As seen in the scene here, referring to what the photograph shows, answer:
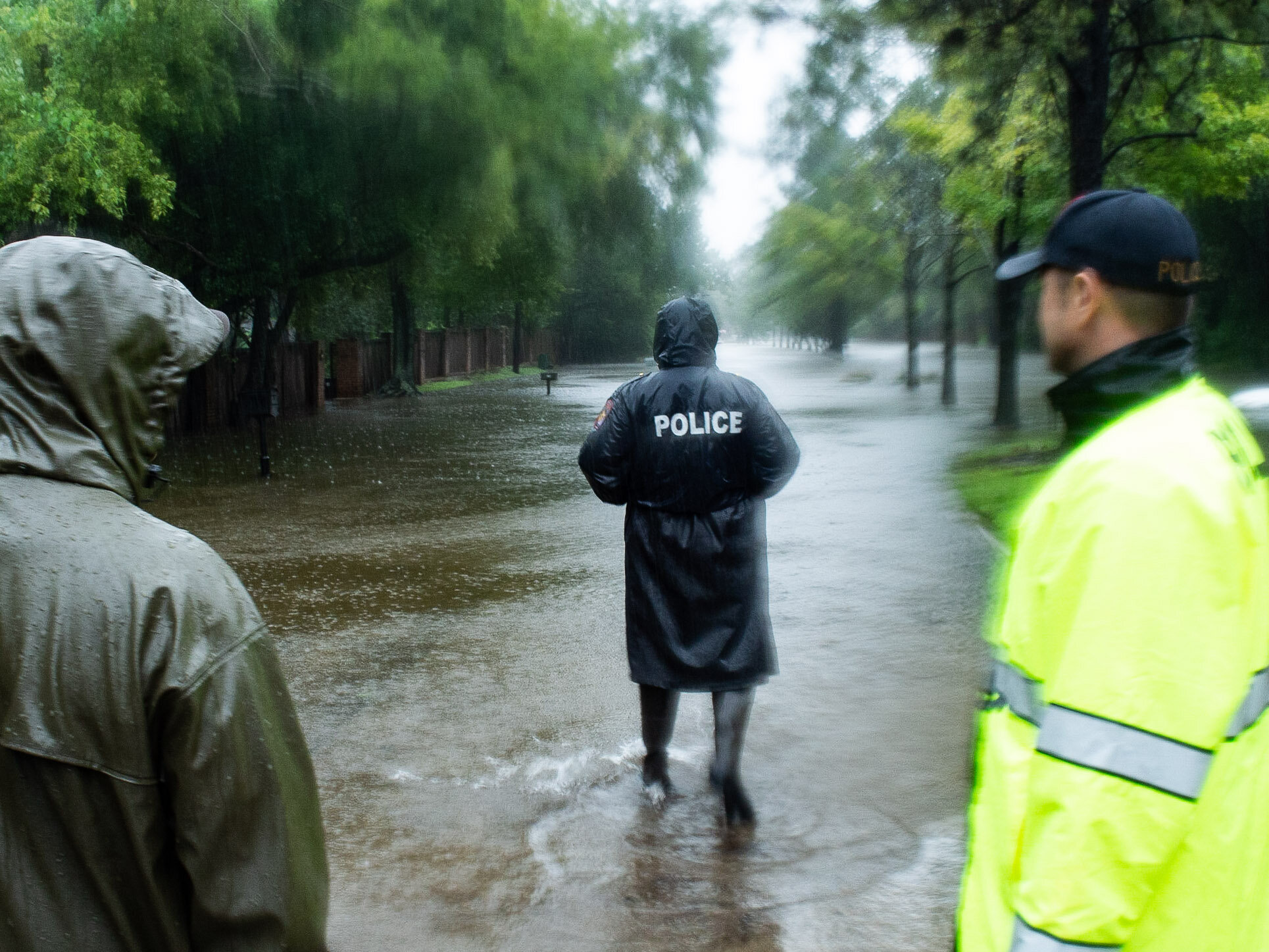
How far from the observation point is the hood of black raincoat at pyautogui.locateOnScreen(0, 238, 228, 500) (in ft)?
5.41

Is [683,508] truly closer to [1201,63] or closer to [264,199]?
[1201,63]

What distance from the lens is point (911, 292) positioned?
1210 inches

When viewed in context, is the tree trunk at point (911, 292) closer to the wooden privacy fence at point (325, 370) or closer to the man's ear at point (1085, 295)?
the wooden privacy fence at point (325, 370)

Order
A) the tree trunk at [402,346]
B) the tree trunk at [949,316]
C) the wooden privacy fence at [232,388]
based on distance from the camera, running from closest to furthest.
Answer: the wooden privacy fence at [232,388] < the tree trunk at [949,316] < the tree trunk at [402,346]

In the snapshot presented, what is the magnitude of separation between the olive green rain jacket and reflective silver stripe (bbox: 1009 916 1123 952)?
96 centimetres

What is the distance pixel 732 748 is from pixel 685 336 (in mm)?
1517

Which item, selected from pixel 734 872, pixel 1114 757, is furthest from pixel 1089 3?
pixel 1114 757

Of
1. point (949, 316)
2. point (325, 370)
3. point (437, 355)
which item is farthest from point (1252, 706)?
point (437, 355)

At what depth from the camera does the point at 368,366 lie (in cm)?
3212

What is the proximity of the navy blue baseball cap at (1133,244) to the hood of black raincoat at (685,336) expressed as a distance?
2725 millimetres

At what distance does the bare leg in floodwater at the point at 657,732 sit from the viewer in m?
4.57

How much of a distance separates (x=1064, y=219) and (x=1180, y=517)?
55 cm

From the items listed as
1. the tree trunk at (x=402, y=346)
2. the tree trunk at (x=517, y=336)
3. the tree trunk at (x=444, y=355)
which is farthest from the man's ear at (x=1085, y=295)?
the tree trunk at (x=517, y=336)

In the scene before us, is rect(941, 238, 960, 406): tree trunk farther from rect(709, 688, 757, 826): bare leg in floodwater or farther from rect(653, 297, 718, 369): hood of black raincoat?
rect(709, 688, 757, 826): bare leg in floodwater
